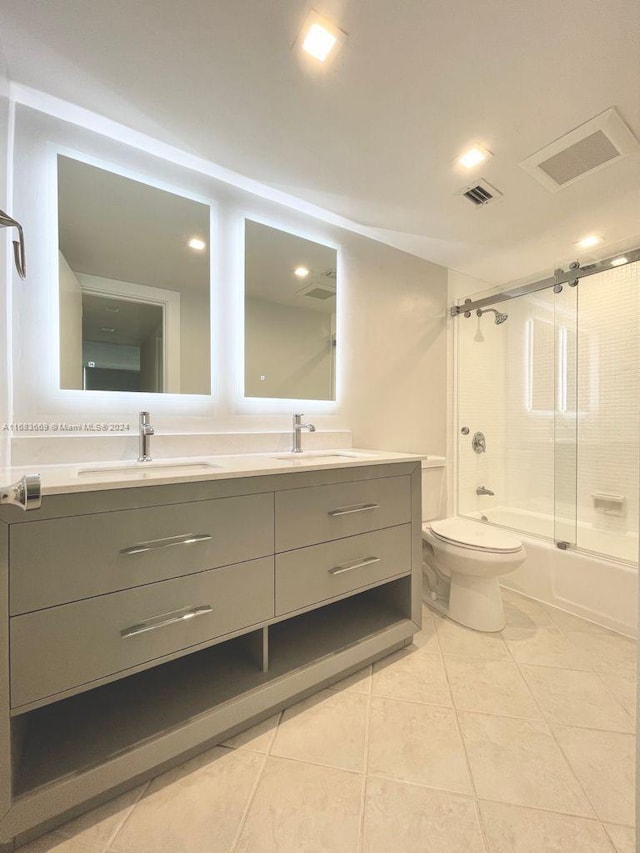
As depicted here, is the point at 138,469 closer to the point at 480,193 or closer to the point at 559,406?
the point at 480,193

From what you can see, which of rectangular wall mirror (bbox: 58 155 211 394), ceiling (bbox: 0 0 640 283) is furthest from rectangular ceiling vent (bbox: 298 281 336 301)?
rectangular wall mirror (bbox: 58 155 211 394)

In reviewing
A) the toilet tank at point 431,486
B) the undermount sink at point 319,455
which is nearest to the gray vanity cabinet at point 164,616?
the undermount sink at point 319,455

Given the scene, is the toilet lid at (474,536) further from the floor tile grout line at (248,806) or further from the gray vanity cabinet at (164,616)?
the floor tile grout line at (248,806)

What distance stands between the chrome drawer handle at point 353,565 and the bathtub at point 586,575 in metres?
1.26

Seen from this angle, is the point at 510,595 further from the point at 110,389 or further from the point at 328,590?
the point at 110,389

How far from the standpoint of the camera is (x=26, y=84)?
123cm

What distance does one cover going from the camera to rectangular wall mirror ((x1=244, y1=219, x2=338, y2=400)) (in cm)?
182

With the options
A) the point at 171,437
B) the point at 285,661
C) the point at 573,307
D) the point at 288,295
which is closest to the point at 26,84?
Result: the point at 288,295

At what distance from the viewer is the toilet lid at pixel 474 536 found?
1.70 meters

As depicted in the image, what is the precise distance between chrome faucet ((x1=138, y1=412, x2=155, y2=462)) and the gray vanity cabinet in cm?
48

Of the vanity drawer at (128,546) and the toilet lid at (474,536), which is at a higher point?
the vanity drawer at (128,546)

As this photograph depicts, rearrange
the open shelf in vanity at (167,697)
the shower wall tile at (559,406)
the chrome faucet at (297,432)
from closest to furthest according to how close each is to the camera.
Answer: the open shelf in vanity at (167,697)
the chrome faucet at (297,432)
the shower wall tile at (559,406)

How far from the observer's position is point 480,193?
1744mm

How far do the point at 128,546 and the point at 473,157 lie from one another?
197 cm
